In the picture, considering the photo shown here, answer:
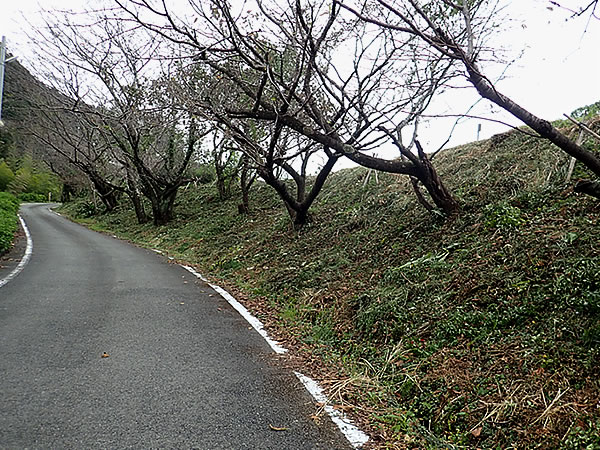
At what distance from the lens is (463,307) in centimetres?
504

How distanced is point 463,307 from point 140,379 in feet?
11.3

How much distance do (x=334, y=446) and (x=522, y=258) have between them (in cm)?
348

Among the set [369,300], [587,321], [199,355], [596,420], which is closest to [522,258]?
[587,321]

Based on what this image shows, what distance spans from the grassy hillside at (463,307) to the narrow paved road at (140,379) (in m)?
0.61

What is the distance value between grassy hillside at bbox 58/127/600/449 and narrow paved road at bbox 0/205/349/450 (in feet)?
2.00

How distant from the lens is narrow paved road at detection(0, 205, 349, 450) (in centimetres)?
318

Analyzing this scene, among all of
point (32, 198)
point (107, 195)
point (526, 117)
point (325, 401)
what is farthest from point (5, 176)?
point (526, 117)

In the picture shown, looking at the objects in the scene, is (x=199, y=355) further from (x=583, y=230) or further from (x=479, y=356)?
(x=583, y=230)

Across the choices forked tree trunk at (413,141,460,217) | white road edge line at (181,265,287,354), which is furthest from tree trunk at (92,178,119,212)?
forked tree trunk at (413,141,460,217)

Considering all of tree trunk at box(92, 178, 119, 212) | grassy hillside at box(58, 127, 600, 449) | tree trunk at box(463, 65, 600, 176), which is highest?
tree trunk at box(463, 65, 600, 176)

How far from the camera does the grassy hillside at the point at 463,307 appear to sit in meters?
3.47

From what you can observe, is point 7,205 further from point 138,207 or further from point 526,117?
point 526,117

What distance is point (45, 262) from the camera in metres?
11.7

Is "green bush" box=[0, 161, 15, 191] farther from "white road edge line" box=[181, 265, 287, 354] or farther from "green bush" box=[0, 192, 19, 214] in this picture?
"white road edge line" box=[181, 265, 287, 354]
